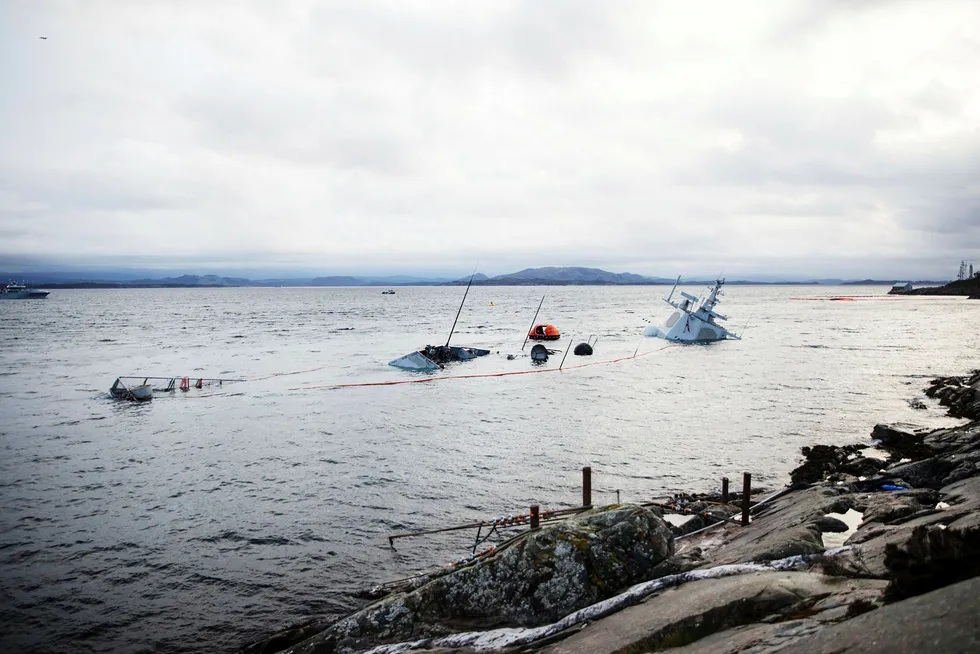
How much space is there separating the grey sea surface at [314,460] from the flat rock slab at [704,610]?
609cm

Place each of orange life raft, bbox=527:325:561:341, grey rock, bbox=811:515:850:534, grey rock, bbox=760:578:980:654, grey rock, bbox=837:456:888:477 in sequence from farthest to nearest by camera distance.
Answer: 1. orange life raft, bbox=527:325:561:341
2. grey rock, bbox=837:456:888:477
3. grey rock, bbox=811:515:850:534
4. grey rock, bbox=760:578:980:654

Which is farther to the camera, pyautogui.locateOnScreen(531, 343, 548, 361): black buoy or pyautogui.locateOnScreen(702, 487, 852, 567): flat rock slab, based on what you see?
pyautogui.locateOnScreen(531, 343, 548, 361): black buoy

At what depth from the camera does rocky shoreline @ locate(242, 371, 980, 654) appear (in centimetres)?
543

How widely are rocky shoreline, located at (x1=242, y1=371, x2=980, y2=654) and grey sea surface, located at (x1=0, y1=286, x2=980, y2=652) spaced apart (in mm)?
2900

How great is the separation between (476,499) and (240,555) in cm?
675

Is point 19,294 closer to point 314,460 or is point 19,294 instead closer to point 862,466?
point 314,460

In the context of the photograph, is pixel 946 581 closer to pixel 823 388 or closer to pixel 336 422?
pixel 336 422

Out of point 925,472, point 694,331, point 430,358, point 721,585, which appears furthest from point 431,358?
point 721,585

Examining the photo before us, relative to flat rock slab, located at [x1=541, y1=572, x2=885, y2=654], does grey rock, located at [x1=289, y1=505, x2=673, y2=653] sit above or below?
below

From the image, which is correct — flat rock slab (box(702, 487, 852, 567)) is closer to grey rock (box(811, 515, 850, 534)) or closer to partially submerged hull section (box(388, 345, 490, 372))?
grey rock (box(811, 515, 850, 534))

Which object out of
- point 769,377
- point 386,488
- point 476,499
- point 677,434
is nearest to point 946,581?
point 476,499

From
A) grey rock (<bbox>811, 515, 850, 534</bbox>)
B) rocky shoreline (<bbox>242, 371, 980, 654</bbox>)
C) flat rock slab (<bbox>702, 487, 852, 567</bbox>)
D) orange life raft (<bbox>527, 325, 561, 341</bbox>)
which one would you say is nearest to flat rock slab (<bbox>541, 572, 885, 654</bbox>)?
rocky shoreline (<bbox>242, 371, 980, 654</bbox>)

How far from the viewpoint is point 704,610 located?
286 inches

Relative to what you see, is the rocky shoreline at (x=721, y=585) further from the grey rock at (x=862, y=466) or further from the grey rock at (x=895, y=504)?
the grey rock at (x=862, y=466)
